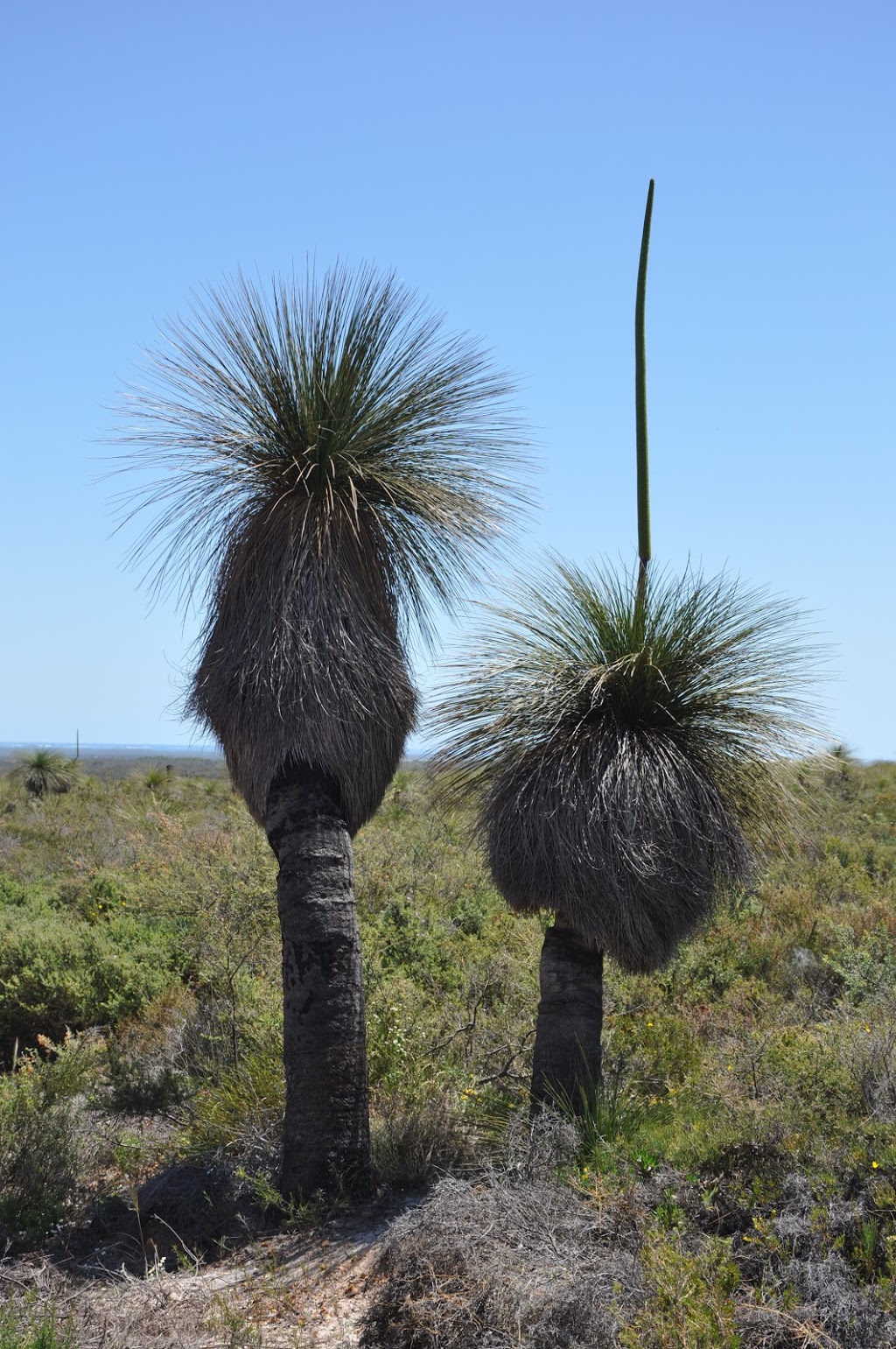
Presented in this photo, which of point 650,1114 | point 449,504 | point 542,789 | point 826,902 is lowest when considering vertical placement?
point 650,1114

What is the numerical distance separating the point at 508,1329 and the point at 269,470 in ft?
16.7

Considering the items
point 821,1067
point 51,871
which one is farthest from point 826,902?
point 51,871

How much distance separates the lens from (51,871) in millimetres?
17500

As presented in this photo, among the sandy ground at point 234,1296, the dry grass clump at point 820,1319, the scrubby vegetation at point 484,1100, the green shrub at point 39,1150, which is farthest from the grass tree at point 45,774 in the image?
the dry grass clump at point 820,1319

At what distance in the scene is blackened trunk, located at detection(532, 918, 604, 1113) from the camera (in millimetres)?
6969

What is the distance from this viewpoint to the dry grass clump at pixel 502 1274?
14.7 feet

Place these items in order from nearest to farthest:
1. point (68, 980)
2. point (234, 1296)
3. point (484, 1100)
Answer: point (234, 1296), point (484, 1100), point (68, 980)

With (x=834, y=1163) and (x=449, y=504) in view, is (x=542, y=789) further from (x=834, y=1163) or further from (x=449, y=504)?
(x=834, y=1163)

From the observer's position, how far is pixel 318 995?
6.42 metres

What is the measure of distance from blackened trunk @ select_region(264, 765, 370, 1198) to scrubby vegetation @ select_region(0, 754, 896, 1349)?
1.11 ft

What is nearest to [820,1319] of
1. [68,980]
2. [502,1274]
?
[502,1274]

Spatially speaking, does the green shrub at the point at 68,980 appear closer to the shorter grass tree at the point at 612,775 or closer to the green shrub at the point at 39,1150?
the green shrub at the point at 39,1150

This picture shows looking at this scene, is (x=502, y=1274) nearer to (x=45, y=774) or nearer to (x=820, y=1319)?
(x=820, y=1319)

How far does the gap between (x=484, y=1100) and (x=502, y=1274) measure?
2531 mm
